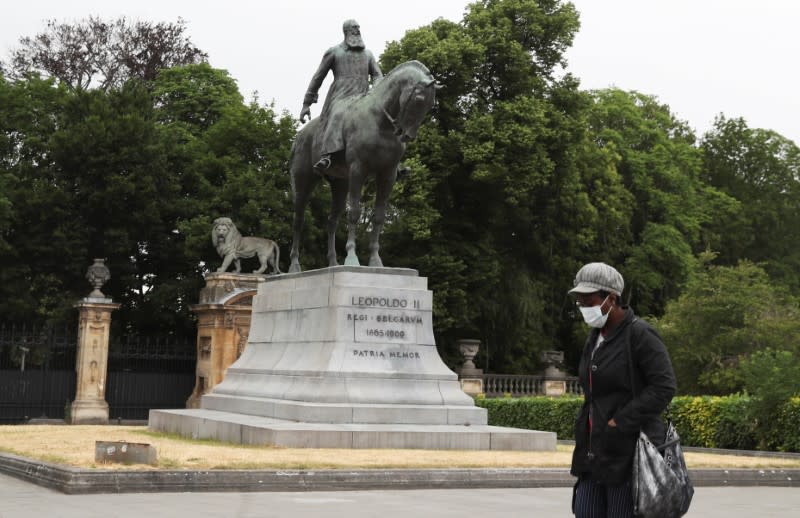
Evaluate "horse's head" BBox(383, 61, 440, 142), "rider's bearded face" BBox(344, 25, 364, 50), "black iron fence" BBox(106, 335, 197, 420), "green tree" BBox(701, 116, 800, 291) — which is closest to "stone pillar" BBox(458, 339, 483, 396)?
"black iron fence" BBox(106, 335, 197, 420)

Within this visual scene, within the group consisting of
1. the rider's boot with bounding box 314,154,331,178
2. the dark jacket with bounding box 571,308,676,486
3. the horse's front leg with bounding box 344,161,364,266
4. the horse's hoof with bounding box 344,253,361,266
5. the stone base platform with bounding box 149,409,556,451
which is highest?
the rider's boot with bounding box 314,154,331,178

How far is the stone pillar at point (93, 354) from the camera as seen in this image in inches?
1200

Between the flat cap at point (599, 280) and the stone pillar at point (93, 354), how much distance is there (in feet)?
85.3

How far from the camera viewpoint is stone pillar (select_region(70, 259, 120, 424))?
30484 millimetres

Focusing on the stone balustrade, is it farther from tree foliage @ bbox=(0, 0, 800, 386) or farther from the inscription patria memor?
the inscription patria memor

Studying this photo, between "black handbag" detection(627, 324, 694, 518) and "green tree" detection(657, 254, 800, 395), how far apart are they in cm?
2220

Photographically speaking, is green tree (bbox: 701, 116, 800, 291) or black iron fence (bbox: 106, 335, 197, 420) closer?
black iron fence (bbox: 106, 335, 197, 420)

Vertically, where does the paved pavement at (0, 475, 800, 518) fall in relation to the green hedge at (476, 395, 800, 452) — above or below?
below

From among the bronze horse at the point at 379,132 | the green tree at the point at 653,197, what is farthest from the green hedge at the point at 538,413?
the green tree at the point at 653,197

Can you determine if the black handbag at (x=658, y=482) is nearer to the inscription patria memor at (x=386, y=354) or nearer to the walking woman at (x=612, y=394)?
the walking woman at (x=612, y=394)

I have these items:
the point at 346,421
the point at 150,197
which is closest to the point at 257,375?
the point at 346,421

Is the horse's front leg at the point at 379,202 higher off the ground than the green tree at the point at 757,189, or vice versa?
the green tree at the point at 757,189

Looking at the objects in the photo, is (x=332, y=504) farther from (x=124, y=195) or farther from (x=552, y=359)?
(x=552, y=359)

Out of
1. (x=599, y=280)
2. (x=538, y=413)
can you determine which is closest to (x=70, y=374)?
(x=538, y=413)
